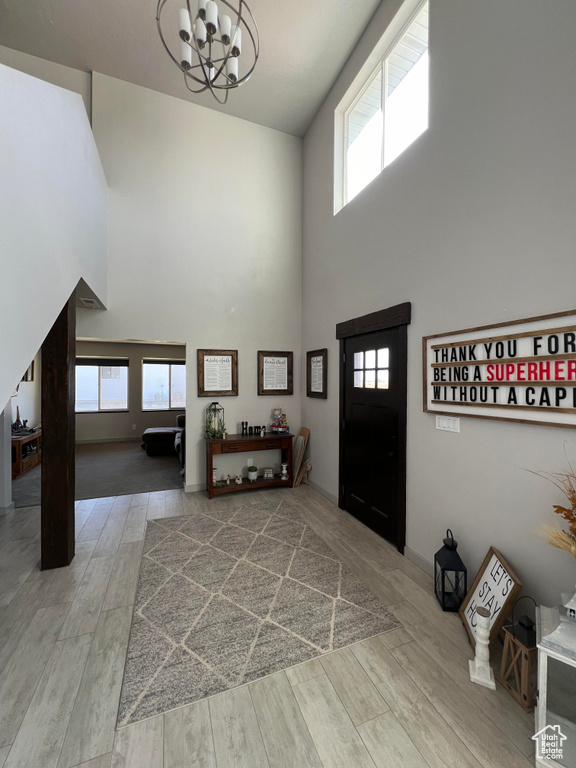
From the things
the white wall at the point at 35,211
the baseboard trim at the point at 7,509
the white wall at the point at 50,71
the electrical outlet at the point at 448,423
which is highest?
the white wall at the point at 50,71

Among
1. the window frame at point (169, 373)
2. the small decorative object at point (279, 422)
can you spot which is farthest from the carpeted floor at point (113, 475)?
the small decorative object at point (279, 422)

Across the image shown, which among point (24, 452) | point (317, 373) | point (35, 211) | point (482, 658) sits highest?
point (35, 211)

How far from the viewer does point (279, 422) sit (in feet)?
15.1

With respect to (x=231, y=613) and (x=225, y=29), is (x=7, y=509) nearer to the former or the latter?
(x=231, y=613)

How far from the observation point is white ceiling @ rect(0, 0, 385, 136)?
10.4 ft

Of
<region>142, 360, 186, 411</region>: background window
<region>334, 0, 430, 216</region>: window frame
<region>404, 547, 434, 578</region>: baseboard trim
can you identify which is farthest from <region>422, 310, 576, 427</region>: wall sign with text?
<region>142, 360, 186, 411</region>: background window

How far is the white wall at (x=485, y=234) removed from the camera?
165cm

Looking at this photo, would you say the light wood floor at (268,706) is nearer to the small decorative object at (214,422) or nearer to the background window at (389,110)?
the small decorative object at (214,422)

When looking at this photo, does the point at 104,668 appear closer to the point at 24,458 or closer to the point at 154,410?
the point at 24,458

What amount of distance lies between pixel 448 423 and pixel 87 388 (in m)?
8.39

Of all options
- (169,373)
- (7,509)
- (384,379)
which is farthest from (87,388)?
(384,379)

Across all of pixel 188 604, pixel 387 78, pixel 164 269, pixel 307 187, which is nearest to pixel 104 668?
pixel 188 604

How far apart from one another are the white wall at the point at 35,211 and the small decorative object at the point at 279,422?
293cm

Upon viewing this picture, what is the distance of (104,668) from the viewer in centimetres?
165
